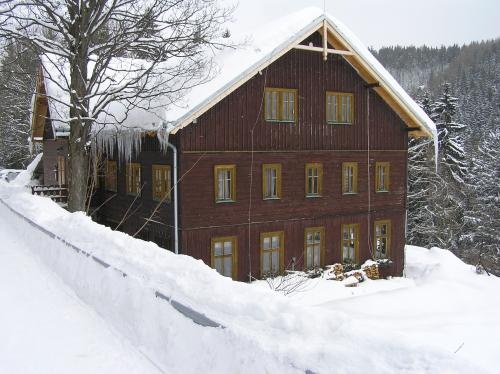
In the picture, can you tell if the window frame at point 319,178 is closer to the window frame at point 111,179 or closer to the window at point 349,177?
the window at point 349,177

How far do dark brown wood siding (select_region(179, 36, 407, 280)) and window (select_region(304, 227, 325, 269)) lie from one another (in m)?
0.25

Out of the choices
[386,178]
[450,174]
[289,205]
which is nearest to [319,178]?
[289,205]

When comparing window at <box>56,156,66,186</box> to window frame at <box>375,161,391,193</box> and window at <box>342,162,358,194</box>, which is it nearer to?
window at <box>342,162,358,194</box>

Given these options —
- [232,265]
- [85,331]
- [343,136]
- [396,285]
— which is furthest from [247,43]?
[85,331]

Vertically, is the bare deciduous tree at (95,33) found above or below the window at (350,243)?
above

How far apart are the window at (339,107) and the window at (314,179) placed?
1.71m

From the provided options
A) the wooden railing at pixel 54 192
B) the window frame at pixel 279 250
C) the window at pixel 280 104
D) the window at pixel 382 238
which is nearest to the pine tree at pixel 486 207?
the window at pixel 382 238

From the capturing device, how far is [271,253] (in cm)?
1600

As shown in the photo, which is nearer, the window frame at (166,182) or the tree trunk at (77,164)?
the tree trunk at (77,164)

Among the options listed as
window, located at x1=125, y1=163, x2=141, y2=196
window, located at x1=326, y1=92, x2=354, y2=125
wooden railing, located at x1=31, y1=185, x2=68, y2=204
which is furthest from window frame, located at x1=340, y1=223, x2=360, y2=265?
wooden railing, located at x1=31, y1=185, x2=68, y2=204

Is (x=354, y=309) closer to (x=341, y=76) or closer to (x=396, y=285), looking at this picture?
(x=396, y=285)

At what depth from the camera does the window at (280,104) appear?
15641 millimetres

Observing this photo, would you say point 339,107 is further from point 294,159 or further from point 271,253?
→ point 271,253

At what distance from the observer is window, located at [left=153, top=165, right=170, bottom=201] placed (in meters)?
14.7
